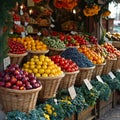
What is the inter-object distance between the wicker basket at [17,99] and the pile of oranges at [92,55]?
2.51m

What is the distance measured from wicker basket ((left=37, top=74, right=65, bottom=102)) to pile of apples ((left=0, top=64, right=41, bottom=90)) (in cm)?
35

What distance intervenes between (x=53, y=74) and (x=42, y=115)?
26.6 inches

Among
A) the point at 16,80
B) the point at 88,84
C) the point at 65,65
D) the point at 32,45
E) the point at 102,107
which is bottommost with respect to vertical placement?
the point at 102,107

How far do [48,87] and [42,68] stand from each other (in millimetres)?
292

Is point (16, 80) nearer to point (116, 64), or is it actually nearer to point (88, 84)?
point (88, 84)

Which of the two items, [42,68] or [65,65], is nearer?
[42,68]

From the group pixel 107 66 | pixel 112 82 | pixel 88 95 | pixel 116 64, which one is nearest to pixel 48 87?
pixel 88 95

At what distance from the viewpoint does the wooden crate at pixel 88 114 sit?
550 cm

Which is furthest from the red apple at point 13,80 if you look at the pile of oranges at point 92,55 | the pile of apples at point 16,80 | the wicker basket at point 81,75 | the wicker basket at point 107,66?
the wicker basket at point 107,66

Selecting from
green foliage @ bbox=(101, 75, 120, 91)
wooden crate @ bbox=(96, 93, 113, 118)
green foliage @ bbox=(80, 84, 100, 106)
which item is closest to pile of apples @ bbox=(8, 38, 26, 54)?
green foliage @ bbox=(80, 84, 100, 106)

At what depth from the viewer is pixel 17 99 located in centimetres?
390

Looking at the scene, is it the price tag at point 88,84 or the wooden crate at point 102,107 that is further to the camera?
the wooden crate at point 102,107

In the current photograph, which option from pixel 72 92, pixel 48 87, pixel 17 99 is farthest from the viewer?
pixel 72 92

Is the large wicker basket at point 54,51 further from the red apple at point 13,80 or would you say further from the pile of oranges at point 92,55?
the red apple at point 13,80
